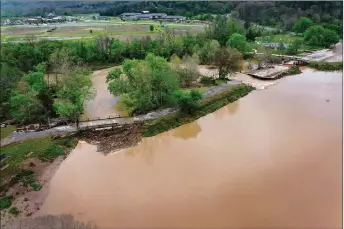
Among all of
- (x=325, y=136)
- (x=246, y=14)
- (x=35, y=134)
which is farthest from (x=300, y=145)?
(x=246, y=14)

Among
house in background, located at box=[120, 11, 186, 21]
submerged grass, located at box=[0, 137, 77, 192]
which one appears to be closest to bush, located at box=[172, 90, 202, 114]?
submerged grass, located at box=[0, 137, 77, 192]

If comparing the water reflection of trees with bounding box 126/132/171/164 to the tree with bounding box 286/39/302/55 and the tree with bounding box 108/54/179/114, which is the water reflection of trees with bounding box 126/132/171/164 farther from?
the tree with bounding box 286/39/302/55

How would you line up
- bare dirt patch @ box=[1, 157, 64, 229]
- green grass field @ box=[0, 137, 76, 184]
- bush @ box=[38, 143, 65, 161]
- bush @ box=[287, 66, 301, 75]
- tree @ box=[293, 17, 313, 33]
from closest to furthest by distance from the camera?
bare dirt patch @ box=[1, 157, 64, 229]
green grass field @ box=[0, 137, 76, 184]
bush @ box=[38, 143, 65, 161]
bush @ box=[287, 66, 301, 75]
tree @ box=[293, 17, 313, 33]

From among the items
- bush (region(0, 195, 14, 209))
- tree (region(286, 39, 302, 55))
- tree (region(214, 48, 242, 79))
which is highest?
tree (region(286, 39, 302, 55))

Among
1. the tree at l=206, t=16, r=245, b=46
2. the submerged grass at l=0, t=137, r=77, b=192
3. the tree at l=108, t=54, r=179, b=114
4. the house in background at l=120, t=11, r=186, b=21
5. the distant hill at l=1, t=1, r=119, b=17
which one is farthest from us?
the house in background at l=120, t=11, r=186, b=21

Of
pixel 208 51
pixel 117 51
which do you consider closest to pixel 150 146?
pixel 208 51

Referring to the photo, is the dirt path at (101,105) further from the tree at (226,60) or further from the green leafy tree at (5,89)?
the tree at (226,60)

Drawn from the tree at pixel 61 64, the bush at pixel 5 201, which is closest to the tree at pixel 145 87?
the tree at pixel 61 64

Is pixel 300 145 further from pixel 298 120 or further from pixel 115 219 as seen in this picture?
pixel 115 219

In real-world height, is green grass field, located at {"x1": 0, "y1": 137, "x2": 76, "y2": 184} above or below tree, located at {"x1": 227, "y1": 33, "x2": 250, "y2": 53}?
below
